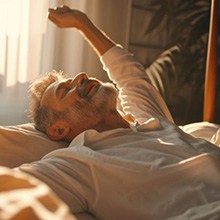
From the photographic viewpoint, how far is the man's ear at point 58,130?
4.53 ft

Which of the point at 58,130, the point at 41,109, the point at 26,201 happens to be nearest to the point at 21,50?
the point at 41,109

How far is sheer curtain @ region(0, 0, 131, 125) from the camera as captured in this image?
2.48 meters

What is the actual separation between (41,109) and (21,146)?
0.20 metres

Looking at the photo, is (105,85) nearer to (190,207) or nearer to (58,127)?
(58,127)

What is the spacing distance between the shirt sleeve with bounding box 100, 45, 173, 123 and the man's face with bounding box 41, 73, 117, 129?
11.1 inches

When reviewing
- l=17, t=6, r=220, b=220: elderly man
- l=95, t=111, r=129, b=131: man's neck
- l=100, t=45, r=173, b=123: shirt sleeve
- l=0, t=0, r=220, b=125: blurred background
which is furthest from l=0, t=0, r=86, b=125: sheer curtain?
l=95, t=111, r=129, b=131: man's neck

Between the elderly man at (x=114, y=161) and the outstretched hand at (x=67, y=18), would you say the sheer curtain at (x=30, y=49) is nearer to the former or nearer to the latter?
the outstretched hand at (x=67, y=18)

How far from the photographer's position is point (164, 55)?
3295 mm

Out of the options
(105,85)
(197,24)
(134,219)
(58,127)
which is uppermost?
(197,24)

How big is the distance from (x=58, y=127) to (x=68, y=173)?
36cm

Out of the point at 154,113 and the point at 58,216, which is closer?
the point at 58,216

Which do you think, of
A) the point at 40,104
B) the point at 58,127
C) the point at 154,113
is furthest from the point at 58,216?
the point at 154,113

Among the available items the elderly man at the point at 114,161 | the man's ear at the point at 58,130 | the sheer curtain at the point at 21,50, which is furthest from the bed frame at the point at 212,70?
the man's ear at the point at 58,130

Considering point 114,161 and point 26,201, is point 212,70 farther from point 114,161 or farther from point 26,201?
point 26,201
